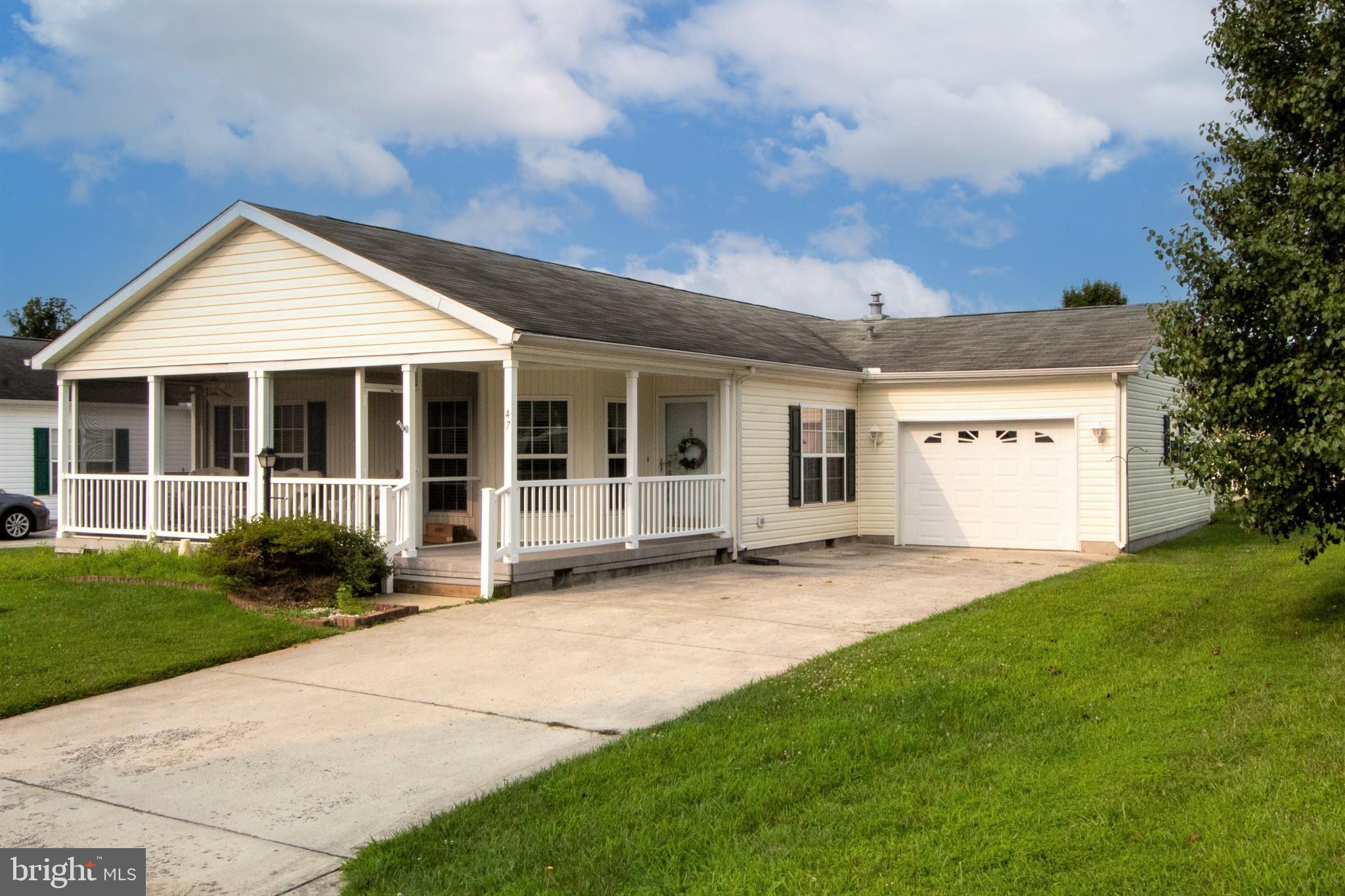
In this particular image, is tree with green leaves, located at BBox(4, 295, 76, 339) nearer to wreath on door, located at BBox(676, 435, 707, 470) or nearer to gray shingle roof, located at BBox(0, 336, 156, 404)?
gray shingle roof, located at BBox(0, 336, 156, 404)

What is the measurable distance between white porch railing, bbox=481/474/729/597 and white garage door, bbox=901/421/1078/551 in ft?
13.6

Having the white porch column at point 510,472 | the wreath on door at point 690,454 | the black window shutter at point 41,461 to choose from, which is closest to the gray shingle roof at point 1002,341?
the wreath on door at point 690,454

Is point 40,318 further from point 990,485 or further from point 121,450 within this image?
point 990,485

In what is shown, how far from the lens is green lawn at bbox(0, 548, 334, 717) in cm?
834

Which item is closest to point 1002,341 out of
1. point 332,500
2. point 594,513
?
point 594,513

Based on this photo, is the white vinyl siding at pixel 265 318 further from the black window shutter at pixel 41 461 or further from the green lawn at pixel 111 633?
the black window shutter at pixel 41 461

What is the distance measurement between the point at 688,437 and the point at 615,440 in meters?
1.07

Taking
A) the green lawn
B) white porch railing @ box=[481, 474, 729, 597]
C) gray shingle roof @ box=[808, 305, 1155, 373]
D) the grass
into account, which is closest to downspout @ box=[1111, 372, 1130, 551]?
gray shingle roof @ box=[808, 305, 1155, 373]

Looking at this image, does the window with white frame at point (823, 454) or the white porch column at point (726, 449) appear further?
the window with white frame at point (823, 454)

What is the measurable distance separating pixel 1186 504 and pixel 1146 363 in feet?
13.8

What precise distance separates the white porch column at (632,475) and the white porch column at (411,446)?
97.7 inches

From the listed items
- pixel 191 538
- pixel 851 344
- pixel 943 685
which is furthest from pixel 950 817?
pixel 851 344

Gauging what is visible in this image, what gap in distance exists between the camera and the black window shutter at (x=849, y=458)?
18.2 m

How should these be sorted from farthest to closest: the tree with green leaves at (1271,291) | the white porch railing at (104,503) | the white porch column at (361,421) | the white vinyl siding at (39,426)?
the white vinyl siding at (39,426), the white porch railing at (104,503), the white porch column at (361,421), the tree with green leaves at (1271,291)
